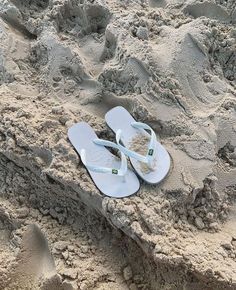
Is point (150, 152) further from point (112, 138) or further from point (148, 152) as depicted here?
point (112, 138)

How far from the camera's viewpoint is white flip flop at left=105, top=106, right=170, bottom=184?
4.87 feet

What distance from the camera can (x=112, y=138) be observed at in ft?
5.32

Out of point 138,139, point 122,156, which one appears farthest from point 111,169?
point 138,139

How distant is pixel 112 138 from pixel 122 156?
13 cm

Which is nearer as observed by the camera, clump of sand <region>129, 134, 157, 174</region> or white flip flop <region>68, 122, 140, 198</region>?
white flip flop <region>68, 122, 140, 198</region>

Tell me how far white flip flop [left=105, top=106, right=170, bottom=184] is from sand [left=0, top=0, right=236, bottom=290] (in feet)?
0.10

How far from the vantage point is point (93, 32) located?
188 cm

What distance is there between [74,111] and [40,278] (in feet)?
1.87

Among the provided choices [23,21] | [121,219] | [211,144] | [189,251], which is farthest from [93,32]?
[189,251]

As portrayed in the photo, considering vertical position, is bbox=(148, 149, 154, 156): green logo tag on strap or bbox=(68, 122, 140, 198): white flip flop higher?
bbox=(148, 149, 154, 156): green logo tag on strap

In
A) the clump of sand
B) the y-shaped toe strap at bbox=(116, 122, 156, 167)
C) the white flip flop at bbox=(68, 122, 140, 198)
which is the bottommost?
→ the white flip flop at bbox=(68, 122, 140, 198)

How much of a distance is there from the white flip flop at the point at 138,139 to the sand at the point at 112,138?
3 cm

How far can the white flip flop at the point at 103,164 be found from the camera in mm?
1456

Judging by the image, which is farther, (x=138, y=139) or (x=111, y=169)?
(x=138, y=139)
